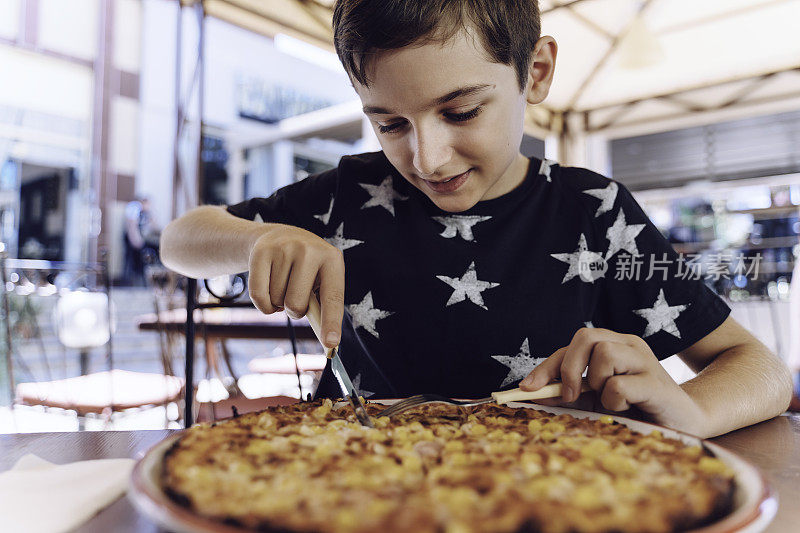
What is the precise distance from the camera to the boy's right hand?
0.69m

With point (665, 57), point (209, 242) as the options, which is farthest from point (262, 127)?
point (209, 242)

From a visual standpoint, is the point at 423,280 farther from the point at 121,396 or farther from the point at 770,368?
the point at 121,396

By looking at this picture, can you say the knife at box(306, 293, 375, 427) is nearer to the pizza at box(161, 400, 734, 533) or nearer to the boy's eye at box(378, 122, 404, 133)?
the pizza at box(161, 400, 734, 533)

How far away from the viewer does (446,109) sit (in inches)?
29.1

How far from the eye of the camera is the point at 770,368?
830 mm

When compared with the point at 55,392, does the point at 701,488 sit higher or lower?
higher

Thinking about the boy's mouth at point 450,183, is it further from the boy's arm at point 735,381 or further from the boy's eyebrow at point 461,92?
the boy's arm at point 735,381

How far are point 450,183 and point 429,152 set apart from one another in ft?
0.36

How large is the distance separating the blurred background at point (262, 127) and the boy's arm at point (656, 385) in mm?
3274

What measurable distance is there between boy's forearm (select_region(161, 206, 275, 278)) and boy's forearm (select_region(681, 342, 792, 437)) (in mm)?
639

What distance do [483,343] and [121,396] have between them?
5.23 feet

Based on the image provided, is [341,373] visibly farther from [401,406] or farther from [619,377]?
[619,377]

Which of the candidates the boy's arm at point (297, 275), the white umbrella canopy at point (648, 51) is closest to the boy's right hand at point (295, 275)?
the boy's arm at point (297, 275)

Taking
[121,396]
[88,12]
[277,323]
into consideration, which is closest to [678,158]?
[277,323]
